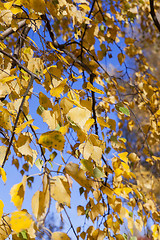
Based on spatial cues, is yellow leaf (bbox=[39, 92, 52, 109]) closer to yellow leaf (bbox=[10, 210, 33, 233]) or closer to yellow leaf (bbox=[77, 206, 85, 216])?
yellow leaf (bbox=[10, 210, 33, 233])

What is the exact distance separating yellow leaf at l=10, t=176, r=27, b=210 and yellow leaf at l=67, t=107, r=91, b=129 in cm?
12

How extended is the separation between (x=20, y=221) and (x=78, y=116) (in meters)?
0.18

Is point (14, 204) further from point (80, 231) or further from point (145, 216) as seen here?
point (145, 216)

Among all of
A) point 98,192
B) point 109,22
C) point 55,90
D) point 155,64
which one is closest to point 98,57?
point 109,22

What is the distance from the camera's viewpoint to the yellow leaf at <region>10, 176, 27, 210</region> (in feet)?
1.22

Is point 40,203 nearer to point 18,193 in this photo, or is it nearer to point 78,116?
point 18,193

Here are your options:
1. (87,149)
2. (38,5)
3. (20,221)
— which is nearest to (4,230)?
(20,221)

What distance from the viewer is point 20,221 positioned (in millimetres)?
348

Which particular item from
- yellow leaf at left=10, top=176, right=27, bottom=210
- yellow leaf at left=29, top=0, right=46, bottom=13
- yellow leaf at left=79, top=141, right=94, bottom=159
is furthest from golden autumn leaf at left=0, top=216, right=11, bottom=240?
yellow leaf at left=29, top=0, right=46, bottom=13

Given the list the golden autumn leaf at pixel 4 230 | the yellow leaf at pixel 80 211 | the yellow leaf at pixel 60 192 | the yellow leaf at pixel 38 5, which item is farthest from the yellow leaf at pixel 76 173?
the yellow leaf at pixel 80 211

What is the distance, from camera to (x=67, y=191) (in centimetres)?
38

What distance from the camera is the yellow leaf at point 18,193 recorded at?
0.37 metres

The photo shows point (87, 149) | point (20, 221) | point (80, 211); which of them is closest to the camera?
point (20, 221)

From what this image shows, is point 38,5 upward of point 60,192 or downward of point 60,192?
upward
